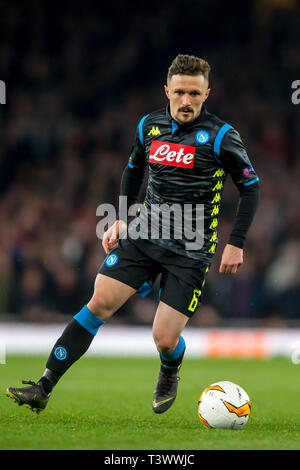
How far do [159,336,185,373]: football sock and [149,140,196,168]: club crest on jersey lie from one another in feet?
4.12

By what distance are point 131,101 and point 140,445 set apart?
12222mm

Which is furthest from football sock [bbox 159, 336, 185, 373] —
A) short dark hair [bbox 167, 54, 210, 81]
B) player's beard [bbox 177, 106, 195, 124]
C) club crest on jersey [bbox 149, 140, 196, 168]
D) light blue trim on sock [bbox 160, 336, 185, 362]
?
short dark hair [bbox 167, 54, 210, 81]

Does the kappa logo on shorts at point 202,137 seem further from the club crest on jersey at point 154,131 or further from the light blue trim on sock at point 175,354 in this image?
the light blue trim on sock at point 175,354

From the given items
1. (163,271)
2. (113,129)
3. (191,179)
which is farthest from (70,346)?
(113,129)

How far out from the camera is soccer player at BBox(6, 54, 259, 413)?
17.2 feet

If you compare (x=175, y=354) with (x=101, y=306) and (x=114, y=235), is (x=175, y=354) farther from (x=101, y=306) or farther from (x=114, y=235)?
(x=114, y=235)

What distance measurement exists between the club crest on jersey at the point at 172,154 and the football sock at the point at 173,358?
4.12ft

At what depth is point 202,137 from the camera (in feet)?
17.4

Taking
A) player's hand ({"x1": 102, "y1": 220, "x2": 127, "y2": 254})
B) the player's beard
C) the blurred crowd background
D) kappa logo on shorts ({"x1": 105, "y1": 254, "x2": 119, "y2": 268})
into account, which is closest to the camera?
the player's beard

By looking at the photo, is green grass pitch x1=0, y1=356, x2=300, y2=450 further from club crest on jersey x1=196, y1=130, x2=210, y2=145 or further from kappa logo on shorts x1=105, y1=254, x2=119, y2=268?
club crest on jersey x1=196, y1=130, x2=210, y2=145

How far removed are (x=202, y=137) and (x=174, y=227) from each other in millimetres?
616

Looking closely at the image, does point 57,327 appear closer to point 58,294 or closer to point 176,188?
point 58,294

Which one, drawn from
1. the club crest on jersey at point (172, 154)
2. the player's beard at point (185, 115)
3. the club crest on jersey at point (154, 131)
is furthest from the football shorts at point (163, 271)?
the player's beard at point (185, 115)
